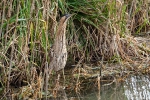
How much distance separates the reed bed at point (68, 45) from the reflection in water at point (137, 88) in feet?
0.61

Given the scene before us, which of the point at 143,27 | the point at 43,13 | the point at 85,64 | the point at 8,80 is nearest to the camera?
the point at 8,80

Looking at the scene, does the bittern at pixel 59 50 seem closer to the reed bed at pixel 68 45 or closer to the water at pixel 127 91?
the reed bed at pixel 68 45

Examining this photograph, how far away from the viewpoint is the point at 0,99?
4.86 metres

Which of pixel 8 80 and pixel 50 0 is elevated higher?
pixel 50 0

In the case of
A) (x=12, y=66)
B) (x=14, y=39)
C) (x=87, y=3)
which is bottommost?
(x=12, y=66)

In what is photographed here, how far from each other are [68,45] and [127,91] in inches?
42.2

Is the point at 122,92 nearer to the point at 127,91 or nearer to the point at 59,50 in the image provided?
the point at 127,91

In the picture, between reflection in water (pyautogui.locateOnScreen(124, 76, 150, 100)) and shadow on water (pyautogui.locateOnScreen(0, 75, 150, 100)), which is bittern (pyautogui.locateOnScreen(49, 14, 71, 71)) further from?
reflection in water (pyautogui.locateOnScreen(124, 76, 150, 100))

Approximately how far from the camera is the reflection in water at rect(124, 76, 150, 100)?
509 cm

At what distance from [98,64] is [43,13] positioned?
46.5 inches

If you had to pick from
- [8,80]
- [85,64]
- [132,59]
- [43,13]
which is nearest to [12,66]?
[8,80]

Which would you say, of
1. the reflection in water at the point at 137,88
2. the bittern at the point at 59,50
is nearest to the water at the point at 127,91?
the reflection in water at the point at 137,88

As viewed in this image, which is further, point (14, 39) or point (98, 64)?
point (98, 64)

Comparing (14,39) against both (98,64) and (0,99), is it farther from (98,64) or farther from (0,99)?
(98,64)
